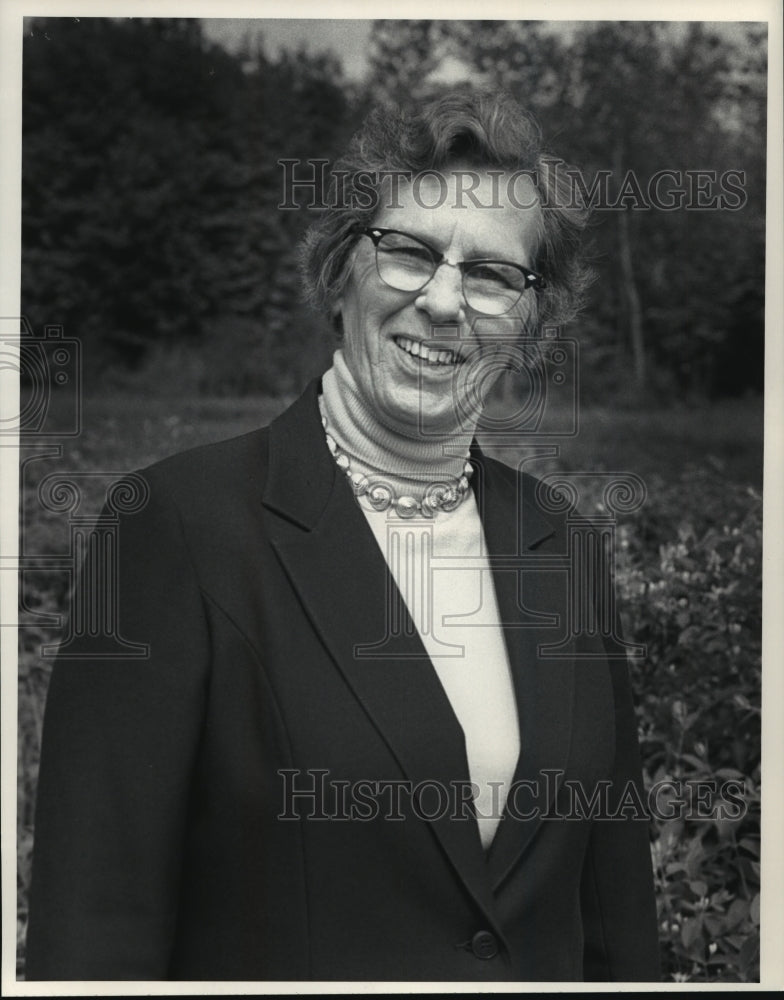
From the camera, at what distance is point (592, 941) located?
282 centimetres

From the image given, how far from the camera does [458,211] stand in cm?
262

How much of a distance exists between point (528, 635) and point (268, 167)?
4.16 ft

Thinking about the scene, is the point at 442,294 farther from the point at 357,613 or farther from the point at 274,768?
the point at 274,768

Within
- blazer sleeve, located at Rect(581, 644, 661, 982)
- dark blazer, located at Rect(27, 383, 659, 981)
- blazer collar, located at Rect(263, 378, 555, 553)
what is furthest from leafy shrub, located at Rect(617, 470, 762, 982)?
blazer collar, located at Rect(263, 378, 555, 553)

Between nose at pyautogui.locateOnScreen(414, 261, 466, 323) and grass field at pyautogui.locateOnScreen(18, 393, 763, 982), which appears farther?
grass field at pyautogui.locateOnScreen(18, 393, 763, 982)

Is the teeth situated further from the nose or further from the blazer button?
the blazer button

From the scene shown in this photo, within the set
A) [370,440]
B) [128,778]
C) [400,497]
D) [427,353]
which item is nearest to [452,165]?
[427,353]

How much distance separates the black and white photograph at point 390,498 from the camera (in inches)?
101

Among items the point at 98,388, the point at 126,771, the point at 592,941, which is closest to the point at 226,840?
the point at 126,771

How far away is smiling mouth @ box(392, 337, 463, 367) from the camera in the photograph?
2639 mm

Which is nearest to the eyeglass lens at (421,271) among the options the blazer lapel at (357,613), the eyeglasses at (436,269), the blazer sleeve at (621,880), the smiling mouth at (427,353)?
the eyeglasses at (436,269)

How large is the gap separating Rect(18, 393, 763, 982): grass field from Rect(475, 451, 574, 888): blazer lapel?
21cm

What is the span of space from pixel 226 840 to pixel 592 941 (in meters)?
0.92

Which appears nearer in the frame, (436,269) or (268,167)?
(436,269)
